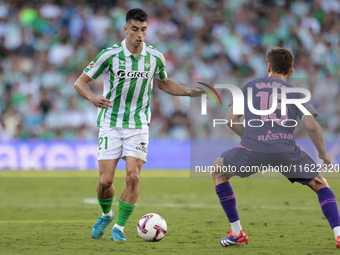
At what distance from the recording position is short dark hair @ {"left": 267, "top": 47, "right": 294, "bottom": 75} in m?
5.05

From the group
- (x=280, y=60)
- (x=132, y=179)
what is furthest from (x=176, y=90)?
(x=280, y=60)

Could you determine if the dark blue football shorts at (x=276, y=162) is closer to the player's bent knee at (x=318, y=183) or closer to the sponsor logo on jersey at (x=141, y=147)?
the player's bent knee at (x=318, y=183)

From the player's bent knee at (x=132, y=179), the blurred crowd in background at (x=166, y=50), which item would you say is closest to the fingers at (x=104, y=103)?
the player's bent knee at (x=132, y=179)

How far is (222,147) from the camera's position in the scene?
15203 millimetres

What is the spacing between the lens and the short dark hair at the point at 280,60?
16.6 ft

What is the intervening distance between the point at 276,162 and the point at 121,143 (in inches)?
71.4

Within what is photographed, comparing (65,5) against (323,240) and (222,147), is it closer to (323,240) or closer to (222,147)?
(222,147)

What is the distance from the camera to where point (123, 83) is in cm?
592

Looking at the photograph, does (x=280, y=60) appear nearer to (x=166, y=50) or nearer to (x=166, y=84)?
(x=166, y=84)

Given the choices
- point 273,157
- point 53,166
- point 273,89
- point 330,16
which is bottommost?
point 53,166

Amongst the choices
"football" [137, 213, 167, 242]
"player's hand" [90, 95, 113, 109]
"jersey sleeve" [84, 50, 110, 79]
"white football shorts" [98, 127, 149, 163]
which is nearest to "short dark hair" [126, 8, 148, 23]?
"jersey sleeve" [84, 50, 110, 79]

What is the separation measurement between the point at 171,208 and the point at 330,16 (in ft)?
43.1

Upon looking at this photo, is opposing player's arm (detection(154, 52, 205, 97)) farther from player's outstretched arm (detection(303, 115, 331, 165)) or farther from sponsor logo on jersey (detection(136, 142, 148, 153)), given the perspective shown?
player's outstretched arm (detection(303, 115, 331, 165))

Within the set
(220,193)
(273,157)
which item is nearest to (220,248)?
(220,193)
